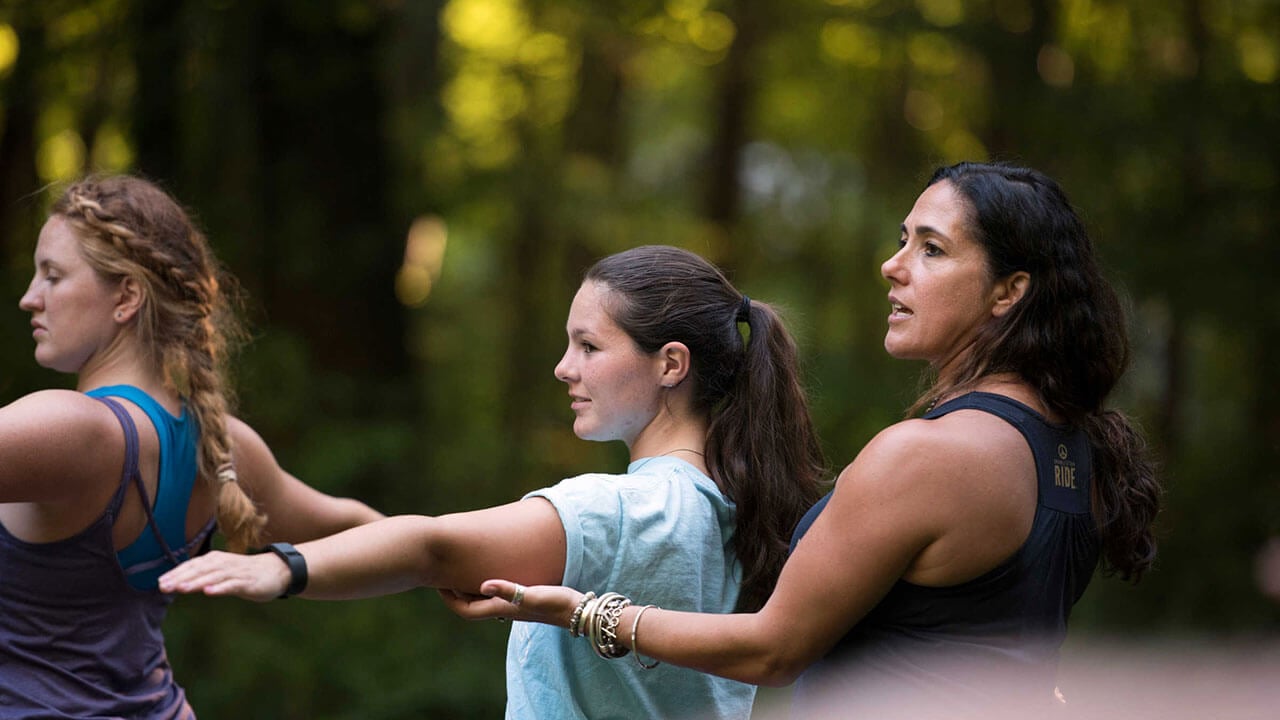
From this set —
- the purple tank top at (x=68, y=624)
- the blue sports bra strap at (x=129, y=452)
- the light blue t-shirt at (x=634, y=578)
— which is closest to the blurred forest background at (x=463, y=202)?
the light blue t-shirt at (x=634, y=578)

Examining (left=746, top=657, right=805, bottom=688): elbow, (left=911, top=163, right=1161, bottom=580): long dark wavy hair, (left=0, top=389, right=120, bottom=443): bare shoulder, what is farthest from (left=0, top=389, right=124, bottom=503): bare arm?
(left=911, top=163, right=1161, bottom=580): long dark wavy hair

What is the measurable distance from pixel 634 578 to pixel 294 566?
646mm

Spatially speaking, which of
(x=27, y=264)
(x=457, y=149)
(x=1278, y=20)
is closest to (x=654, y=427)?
(x=27, y=264)

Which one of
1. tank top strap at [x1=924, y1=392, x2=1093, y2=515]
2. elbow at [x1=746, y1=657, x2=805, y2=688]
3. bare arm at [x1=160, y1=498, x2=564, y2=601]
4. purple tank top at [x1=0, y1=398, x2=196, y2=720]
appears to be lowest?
purple tank top at [x1=0, y1=398, x2=196, y2=720]

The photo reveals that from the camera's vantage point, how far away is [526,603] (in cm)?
217

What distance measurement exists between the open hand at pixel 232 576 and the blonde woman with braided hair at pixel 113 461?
2.37ft

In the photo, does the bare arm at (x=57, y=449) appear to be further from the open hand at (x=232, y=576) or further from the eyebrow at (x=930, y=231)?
the eyebrow at (x=930, y=231)

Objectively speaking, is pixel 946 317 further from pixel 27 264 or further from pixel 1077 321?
pixel 27 264

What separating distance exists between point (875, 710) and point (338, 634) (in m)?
5.15

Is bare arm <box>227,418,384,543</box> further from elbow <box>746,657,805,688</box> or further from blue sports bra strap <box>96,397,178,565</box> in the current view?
elbow <box>746,657,805,688</box>

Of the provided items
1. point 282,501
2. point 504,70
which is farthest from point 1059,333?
point 504,70

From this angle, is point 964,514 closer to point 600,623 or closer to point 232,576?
point 600,623

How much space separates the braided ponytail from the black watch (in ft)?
2.94

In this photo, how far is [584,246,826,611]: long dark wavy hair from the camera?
2.55 m
